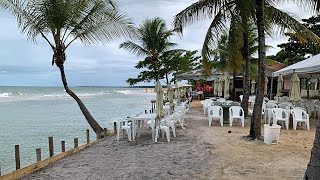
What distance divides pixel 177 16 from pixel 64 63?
192 inches

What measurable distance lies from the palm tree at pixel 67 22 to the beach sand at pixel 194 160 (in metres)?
4.66

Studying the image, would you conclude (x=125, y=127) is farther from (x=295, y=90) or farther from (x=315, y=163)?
(x=315, y=163)

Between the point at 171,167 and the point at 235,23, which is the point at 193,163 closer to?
the point at 171,167

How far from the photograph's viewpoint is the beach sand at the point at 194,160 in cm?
570

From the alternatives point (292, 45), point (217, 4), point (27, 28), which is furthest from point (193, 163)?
point (292, 45)

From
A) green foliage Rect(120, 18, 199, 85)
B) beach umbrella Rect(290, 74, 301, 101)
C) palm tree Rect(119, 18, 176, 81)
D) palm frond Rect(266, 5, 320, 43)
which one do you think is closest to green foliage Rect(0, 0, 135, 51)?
palm frond Rect(266, 5, 320, 43)

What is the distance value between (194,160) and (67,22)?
7733mm

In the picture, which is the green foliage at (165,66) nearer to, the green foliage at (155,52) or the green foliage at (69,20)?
the green foliage at (155,52)

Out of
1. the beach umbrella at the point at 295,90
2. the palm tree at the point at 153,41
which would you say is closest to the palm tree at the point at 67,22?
the beach umbrella at the point at 295,90

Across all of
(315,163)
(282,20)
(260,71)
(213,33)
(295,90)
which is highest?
(282,20)

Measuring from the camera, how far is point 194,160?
657 cm

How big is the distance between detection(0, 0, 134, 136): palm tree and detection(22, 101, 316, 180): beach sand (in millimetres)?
4659

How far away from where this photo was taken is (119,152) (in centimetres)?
809

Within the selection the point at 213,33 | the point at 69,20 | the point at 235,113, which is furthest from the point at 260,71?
the point at 69,20
